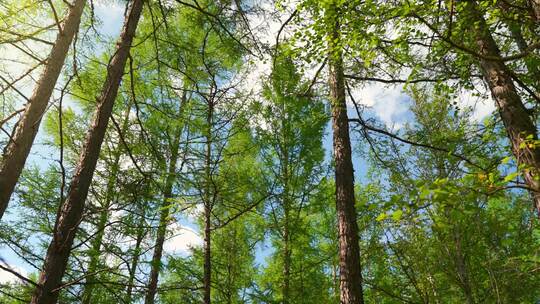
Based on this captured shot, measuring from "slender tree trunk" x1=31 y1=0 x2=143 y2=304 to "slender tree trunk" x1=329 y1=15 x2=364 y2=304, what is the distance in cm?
246

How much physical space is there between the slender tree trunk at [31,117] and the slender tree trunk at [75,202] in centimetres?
48

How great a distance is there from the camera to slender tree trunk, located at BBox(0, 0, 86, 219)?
133 inches

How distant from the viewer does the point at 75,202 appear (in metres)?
2.80

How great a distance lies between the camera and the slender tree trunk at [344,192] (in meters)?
4.43

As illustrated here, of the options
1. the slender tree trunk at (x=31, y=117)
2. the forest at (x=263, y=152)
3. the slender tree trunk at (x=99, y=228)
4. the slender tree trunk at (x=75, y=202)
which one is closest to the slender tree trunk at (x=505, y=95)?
the forest at (x=263, y=152)

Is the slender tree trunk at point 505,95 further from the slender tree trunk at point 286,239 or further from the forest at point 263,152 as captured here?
the slender tree trunk at point 286,239

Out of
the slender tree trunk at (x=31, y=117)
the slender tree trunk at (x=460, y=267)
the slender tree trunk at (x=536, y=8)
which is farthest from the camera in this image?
the slender tree trunk at (x=460, y=267)

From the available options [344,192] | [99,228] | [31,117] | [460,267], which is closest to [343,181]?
[344,192]

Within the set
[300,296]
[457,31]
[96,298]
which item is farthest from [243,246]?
[457,31]

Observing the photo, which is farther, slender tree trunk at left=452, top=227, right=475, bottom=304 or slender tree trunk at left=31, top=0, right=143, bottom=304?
slender tree trunk at left=452, top=227, right=475, bottom=304

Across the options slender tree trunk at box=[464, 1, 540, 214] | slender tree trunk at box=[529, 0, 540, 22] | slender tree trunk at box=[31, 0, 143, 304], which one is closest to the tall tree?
slender tree trunk at box=[464, 1, 540, 214]

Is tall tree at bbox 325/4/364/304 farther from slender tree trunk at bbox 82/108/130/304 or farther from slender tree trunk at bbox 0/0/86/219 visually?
slender tree trunk at bbox 82/108/130/304

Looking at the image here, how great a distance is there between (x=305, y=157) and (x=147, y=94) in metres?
3.90

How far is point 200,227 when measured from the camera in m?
9.27
